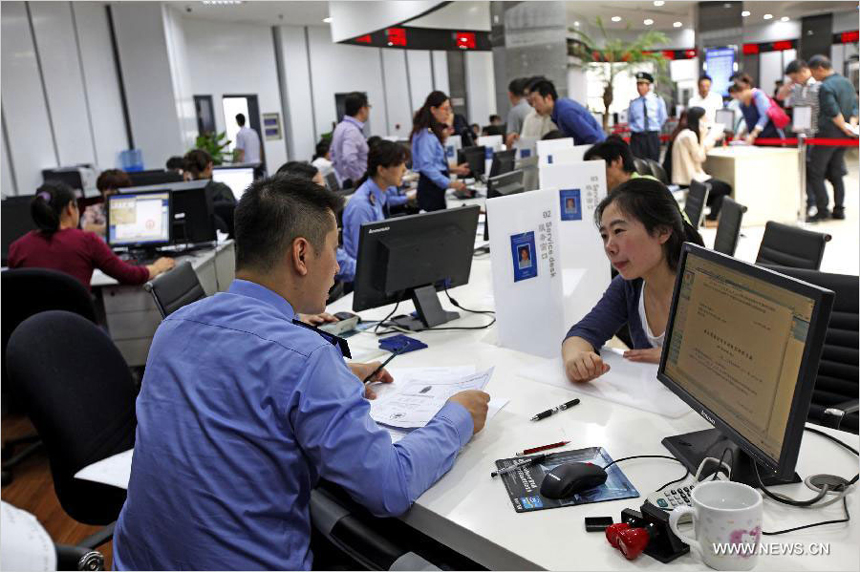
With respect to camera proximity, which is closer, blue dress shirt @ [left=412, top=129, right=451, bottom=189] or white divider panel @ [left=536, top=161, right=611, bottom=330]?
white divider panel @ [left=536, top=161, right=611, bottom=330]

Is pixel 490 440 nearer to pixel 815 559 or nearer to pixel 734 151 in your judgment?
pixel 815 559

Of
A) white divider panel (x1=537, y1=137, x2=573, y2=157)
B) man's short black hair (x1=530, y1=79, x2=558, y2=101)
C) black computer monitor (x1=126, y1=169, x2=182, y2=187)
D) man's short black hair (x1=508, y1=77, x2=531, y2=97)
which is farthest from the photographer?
man's short black hair (x1=508, y1=77, x2=531, y2=97)

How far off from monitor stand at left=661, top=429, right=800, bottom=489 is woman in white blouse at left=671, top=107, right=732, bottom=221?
6.73 metres

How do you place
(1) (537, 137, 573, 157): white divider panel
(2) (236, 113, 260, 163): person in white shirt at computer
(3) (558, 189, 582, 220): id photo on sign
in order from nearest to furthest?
(3) (558, 189, 582, 220): id photo on sign → (1) (537, 137, 573, 157): white divider panel → (2) (236, 113, 260, 163): person in white shirt at computer

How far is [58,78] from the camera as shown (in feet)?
31.0

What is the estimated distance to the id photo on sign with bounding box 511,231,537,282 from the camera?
259cm

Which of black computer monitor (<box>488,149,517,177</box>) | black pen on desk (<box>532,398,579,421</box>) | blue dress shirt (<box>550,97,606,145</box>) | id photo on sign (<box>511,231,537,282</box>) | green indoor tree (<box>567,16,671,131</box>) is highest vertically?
green indoor tree (<box>567,16,671,131</box>)

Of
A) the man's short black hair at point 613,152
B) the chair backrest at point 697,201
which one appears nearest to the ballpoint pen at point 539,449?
the man's short black hair at point 613,152

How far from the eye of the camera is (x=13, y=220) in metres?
5.59

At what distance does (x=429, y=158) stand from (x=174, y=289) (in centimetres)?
391

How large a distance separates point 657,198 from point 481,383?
798 millimetres

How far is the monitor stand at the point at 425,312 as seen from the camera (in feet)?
9.25

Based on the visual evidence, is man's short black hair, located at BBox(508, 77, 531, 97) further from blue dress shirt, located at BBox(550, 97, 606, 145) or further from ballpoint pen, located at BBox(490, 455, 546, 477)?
ballpoint pen, located at BBox(490, 455, 546, 477)

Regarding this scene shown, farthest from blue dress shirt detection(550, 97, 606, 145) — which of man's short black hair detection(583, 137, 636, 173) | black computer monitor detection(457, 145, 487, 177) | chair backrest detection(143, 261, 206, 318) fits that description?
chair backrest detection(143, 261, 206, 318)
